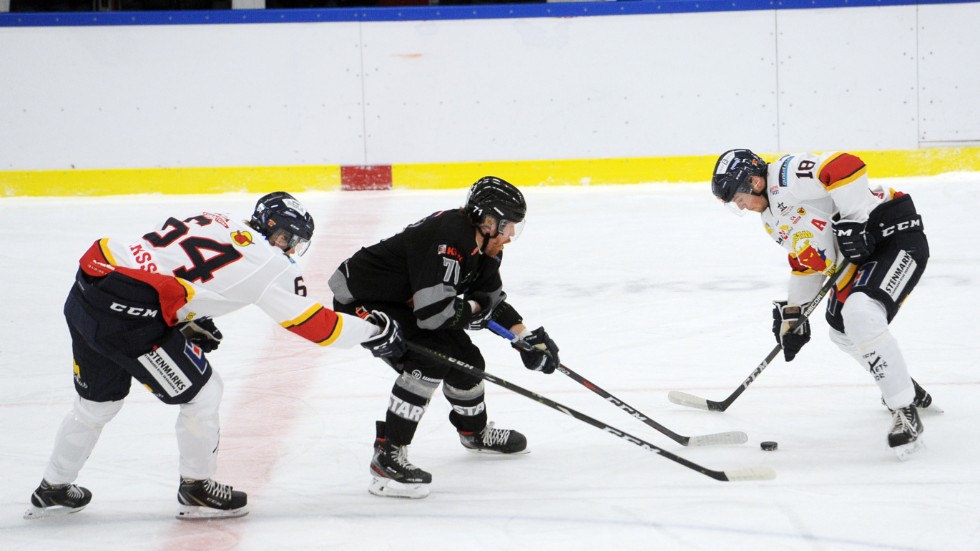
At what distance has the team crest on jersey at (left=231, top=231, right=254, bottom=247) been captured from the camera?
108 inches

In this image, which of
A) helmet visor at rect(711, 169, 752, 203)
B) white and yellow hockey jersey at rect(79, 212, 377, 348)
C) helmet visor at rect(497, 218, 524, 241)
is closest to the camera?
white and yellow hockey jersey at rect(79, 212, 377, 348)

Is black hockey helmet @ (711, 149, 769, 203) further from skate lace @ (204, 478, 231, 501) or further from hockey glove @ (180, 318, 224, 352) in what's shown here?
skate lace @ (204, 478, 231, 501)

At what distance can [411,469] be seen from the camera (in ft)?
9.88

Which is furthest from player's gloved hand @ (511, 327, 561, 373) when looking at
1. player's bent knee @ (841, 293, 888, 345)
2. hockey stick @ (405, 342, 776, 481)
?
player's bent knee @ (841, 293, 888, 345)

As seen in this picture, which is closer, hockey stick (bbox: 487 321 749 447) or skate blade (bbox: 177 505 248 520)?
skate blade (bbox: 177 505 248 520)

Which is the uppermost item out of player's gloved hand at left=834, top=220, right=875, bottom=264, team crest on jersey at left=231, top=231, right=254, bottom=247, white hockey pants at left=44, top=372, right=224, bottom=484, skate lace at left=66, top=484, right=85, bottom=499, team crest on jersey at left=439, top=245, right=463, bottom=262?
team crest on jersey at left=231, top=231, right=254, bottom=247

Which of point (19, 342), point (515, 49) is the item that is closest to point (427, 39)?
point (515, 49)

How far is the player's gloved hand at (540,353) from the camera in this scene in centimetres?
317

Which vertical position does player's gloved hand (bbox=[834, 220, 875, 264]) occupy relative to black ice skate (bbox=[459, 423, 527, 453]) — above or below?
above

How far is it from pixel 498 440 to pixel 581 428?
36 centimetres

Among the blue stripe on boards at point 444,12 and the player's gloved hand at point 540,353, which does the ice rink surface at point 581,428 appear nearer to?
the player's gloved hand at point 540,353

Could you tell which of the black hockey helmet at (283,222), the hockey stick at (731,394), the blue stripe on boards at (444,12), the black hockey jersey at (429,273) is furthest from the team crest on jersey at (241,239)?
the blue stripe on boards at (444,12)

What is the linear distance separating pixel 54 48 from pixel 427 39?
271 centimetres

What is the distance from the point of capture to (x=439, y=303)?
3004mm
